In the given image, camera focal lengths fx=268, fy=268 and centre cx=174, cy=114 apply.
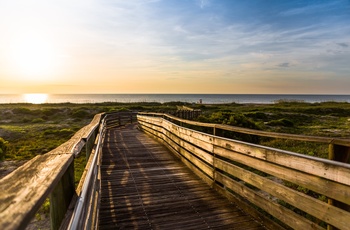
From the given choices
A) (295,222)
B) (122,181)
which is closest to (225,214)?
(295,222)

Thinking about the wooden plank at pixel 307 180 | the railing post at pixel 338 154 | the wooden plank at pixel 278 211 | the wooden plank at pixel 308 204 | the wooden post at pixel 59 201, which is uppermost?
the railing post at pixel 338 154

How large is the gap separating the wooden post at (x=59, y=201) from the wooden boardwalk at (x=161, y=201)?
210 centimetres

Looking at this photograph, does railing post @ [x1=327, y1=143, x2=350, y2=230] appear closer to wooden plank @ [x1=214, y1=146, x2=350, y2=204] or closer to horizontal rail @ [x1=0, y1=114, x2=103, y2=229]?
wooden plank @ [x1=214, y1=146, x2=350, y2=204]

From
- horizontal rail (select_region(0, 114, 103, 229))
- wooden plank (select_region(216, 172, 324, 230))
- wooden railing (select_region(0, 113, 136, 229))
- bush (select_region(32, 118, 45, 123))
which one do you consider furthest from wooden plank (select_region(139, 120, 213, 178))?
bush (select_region(32, 118, 45, 123))

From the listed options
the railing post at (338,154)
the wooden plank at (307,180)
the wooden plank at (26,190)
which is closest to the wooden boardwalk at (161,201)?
the wooden plank at (307,180)

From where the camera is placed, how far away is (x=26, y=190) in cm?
137

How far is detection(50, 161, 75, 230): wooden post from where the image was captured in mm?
2111

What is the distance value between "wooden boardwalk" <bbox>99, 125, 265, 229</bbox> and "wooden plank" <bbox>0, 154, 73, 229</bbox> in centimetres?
268

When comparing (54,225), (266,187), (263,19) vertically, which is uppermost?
(263,19)

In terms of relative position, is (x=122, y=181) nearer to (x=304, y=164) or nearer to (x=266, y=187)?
(x=266, y=187)

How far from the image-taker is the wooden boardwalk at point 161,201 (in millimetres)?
4277

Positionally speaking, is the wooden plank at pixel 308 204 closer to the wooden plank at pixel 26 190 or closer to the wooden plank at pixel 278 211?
the wooden plank at pixel 278 211

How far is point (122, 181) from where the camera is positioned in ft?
21.1

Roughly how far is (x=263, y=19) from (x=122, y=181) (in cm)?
1608
